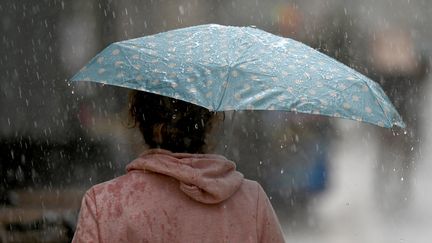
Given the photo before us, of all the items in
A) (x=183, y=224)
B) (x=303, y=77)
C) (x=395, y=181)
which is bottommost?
(x=395, y=181)

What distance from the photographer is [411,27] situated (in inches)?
757

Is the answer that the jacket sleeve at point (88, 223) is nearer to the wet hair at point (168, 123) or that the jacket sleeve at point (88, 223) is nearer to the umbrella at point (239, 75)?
the wet hair at point (168, 123)

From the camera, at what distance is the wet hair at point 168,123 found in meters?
2.96

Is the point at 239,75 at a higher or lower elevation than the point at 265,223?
higher

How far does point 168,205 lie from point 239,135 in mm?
12187

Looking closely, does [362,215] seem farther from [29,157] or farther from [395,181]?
[29,157]

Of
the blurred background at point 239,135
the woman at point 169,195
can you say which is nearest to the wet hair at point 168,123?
the woman at point 169,195

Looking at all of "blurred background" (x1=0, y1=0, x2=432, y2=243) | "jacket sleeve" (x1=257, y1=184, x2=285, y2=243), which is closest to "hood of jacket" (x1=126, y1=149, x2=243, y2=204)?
"jacket sleeve" (x1=257, y1=184, x2=285, y2=243)

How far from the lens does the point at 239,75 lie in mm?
3271

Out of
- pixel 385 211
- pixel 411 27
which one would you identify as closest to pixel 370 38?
pixel 411 27

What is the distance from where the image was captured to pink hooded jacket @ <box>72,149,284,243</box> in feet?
9.57

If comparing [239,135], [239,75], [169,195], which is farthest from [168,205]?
[239,135]

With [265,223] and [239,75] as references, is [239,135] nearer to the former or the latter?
[239,75]

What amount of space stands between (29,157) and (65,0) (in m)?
2.30
